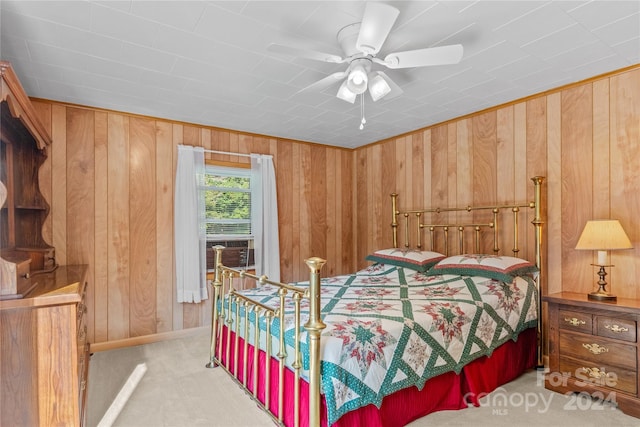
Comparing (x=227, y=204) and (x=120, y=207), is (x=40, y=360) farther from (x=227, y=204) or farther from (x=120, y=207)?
(x=227, y=204)

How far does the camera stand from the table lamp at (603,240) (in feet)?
7.88

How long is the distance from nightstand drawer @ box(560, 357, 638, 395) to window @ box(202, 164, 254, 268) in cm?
325

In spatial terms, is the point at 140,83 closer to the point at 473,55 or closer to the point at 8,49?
the point at 8,49

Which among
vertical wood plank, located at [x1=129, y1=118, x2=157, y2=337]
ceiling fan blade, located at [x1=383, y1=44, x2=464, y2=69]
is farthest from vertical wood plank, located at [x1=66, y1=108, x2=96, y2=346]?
ceiling fan blade, located at [x1=383, y1=44, x2=464, y2=69]

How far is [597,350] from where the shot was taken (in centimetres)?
236

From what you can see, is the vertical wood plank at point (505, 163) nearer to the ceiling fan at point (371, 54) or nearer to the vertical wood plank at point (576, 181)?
the vertical wood plank at point (576, 181)

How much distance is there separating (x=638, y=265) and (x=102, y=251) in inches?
181

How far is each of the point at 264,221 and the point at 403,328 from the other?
2657 mm

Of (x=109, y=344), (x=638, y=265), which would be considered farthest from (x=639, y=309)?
(x=109, y=344)

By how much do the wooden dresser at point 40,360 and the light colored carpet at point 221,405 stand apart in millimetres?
576

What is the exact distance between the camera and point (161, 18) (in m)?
1.95

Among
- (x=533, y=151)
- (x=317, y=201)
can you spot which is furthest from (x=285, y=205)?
(x=533, y=151)

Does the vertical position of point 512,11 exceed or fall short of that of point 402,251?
it exceeds it

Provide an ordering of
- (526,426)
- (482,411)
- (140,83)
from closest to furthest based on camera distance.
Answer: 1. (526,426)
2. (482,411)
3. (140,83)
